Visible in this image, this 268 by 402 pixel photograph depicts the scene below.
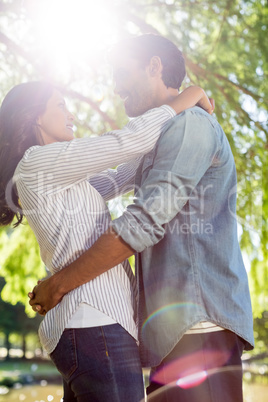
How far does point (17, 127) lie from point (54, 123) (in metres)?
0.15

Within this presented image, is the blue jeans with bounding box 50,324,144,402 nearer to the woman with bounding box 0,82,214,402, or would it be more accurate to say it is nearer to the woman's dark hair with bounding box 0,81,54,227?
the woman with bounding box 0,82,214,402

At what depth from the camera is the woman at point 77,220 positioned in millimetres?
1557

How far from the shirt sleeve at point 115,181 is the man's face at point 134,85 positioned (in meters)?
0.26

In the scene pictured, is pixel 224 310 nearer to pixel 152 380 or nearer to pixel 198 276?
pixel 198 276

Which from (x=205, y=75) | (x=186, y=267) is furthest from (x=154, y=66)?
(x=205, y=75)

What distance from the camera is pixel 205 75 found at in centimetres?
471

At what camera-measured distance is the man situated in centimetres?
157

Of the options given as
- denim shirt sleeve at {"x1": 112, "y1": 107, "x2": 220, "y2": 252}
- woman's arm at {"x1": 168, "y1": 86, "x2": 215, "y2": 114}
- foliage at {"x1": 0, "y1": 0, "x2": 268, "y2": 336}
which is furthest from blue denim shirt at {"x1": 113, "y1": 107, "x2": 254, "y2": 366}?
foliage at {"x1": 0, "y1": 0, "x2": 268, "y2": 336}

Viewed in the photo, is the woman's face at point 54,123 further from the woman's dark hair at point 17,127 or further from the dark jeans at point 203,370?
the dark jeans at point 203,370

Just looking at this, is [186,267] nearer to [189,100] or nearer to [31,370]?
[189,100]

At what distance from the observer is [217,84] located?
477cm

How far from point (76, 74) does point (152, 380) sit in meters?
4.21

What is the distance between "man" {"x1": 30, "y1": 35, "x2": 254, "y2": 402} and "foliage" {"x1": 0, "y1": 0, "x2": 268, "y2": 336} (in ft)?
9.36
